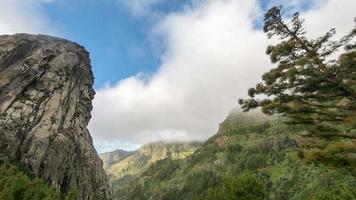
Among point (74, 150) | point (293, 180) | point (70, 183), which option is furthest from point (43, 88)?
point (293, 180)

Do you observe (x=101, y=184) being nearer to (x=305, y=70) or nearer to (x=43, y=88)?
(x=43, y=88)

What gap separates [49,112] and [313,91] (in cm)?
11764

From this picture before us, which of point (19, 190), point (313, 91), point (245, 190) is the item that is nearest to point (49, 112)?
point (19, 190)

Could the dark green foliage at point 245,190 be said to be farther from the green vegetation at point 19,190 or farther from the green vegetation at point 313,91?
the green vegetation at point 313,91

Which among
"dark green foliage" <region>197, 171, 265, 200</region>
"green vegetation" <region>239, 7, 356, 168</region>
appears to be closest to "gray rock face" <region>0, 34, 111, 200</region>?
"dark green foliage" <region>197, 171, 265, 200</region>

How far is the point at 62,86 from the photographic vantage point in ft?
445

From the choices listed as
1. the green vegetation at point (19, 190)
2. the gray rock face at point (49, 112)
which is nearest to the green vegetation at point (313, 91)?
the green vegetation at point (19, 190)

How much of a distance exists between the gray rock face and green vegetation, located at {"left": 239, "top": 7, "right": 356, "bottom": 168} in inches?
3953

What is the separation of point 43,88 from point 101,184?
42.9 meters

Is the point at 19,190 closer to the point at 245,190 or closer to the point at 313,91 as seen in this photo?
the point at 245,190

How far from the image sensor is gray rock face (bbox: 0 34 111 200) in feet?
361

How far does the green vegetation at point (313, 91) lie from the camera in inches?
712

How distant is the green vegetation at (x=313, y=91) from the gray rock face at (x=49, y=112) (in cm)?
10042

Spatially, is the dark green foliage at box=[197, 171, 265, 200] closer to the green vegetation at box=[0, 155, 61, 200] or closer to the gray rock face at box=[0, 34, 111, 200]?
the green vegetation at box=[0, 155, 61, 200]
